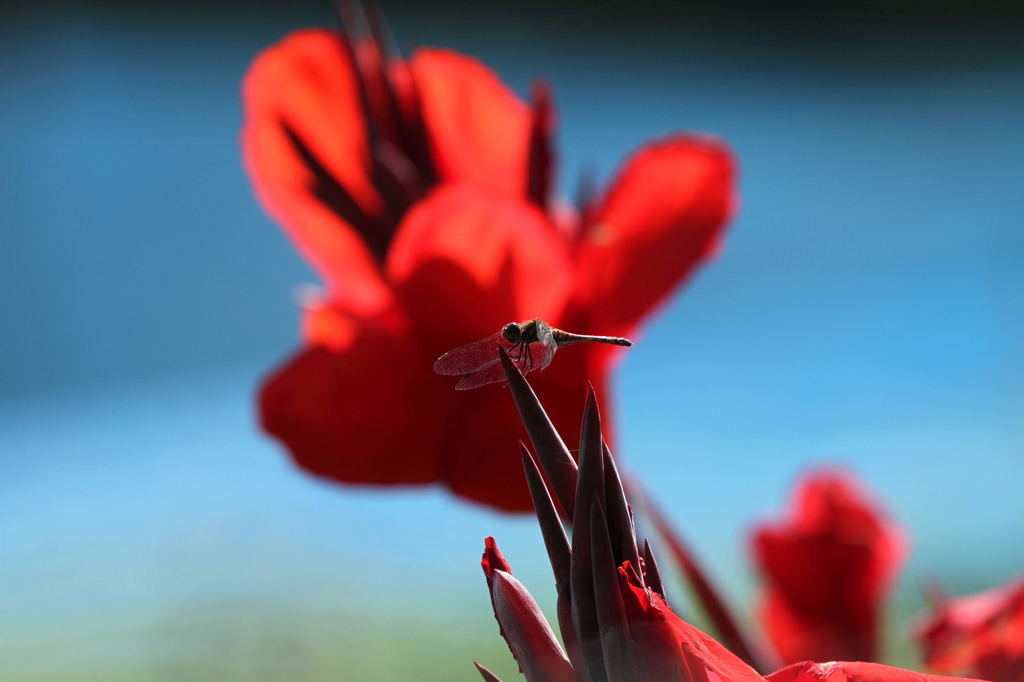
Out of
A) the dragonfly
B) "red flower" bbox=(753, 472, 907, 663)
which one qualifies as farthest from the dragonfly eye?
"red flower" bbox=(753, 472, 907, 663)

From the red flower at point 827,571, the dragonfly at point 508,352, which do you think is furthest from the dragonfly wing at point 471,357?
the red flower at point 827,571

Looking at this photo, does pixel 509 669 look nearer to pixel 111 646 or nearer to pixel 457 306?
pixel 457 306

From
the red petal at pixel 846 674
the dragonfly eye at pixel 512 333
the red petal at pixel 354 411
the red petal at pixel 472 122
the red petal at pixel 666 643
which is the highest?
the red petal at pixel 472 122

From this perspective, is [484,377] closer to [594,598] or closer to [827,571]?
[594,598]

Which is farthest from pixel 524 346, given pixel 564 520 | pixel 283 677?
pixel 283 677

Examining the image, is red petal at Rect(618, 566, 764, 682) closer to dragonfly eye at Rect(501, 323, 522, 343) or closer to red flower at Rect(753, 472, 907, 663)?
dragonfly eye at Rect(501, 323, 522, 343)

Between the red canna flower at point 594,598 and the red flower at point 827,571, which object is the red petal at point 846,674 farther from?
the red flower at point 827,571
